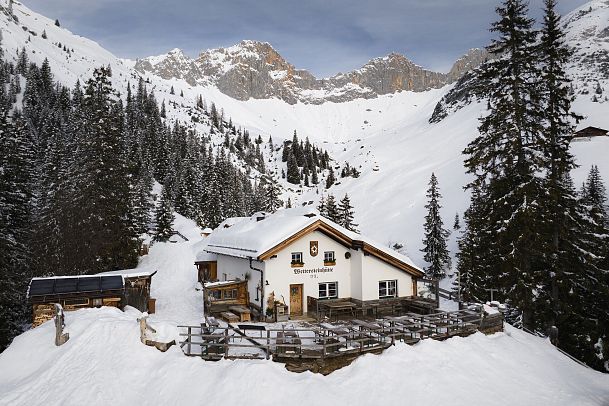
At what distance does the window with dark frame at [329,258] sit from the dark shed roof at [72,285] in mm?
11711

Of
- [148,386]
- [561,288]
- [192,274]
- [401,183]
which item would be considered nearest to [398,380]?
[148,386]

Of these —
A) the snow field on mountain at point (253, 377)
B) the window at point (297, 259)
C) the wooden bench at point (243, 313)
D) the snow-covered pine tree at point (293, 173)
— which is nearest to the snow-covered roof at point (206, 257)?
the wooden bench at point (243, 313)

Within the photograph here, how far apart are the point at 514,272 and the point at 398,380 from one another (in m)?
10.1

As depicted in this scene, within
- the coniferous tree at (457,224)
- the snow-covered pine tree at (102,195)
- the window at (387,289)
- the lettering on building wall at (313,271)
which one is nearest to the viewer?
the lettering on building wall at (313,271)

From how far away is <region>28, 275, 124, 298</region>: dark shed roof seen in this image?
19.7 metres

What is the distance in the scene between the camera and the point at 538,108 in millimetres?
20812

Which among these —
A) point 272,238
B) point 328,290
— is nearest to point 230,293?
point 272,238

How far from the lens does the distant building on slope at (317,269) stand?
23453 mm

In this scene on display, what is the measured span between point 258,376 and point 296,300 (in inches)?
431

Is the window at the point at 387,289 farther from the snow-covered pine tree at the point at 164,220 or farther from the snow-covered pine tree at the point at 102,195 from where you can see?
the snow-covered pine tree at the point at 164,220

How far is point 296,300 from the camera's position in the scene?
24.1 m

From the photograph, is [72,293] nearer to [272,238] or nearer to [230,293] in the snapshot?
[230,293]

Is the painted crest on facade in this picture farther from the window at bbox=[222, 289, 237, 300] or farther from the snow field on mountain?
the snow field on mountain

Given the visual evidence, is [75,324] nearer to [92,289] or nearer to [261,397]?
[92,289]
